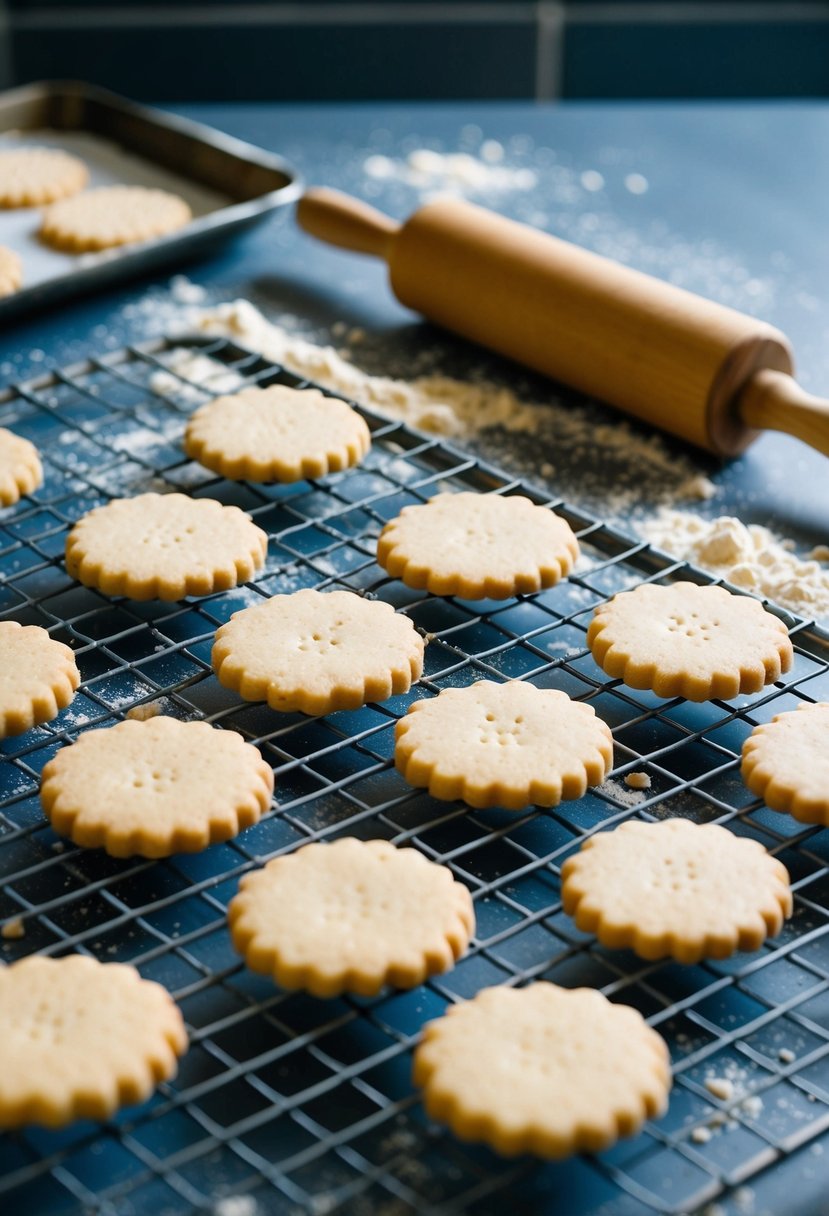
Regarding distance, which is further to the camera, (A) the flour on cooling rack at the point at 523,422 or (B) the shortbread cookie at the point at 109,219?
(B) the shortbread cookie at the point at 109,219

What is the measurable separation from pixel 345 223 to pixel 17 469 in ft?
2.40

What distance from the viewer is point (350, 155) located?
2557 mm

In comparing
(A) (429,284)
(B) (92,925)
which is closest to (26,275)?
(A) (429,284)

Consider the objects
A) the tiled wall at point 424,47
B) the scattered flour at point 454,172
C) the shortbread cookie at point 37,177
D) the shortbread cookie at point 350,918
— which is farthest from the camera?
the tiled wall at point 424,47

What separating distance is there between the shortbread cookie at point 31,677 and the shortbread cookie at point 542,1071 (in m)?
0.49

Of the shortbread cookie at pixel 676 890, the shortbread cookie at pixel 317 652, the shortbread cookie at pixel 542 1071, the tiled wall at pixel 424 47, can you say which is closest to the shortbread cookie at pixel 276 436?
the shortbread cookie at pixel 317 652

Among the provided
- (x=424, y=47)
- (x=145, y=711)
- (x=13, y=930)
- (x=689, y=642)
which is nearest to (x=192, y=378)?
(x=145, y=711)

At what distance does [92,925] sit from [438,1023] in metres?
0.29

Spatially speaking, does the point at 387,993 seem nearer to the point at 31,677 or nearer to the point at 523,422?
the point at 31,677

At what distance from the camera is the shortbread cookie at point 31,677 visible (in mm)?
1286

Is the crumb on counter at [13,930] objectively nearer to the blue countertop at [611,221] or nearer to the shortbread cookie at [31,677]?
the shortbread cookie at [31,677]

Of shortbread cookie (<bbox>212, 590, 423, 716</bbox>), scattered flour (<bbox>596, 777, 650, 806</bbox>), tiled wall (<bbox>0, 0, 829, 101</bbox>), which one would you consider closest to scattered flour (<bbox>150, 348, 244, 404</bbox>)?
shortbread cookie (<bbox>212, 590, 423, 716</bbox>)

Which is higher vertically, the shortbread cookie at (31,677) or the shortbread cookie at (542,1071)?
the shortbread cookie at (31,677)

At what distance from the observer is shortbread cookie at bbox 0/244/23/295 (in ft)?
6.46
